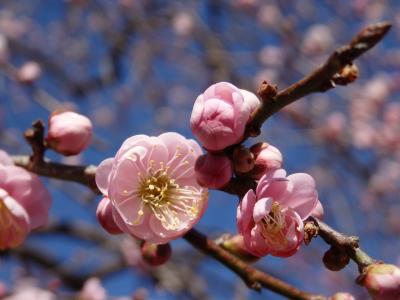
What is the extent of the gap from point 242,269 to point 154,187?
31 cm

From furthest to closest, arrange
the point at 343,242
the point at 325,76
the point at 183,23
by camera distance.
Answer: the point at 183,23, the point at 343,242, the point at 325,76

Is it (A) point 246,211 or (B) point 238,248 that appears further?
(B) point 238,248

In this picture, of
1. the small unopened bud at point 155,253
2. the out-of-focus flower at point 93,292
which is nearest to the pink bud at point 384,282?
the small unopened bud at point 155,253

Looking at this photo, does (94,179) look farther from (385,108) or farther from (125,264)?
(385,108)

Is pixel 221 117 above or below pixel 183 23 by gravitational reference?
below

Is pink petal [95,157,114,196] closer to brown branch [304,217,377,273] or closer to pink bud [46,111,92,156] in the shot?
pink bud [46,111,92,156]

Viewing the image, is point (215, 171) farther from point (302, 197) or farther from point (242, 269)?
point (242, 269)

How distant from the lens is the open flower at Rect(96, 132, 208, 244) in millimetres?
1262

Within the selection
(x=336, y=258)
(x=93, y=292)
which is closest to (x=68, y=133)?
(x=336, y=258)

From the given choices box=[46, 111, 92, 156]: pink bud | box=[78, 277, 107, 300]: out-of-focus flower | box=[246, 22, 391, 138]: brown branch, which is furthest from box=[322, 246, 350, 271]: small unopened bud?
box=[78, 277, 107, 300]: out-of-focus flower

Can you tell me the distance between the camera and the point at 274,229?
1.11 metres

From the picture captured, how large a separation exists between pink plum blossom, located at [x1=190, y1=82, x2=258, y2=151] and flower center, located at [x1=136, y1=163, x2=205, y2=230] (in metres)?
0.24

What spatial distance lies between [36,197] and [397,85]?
6012 mm

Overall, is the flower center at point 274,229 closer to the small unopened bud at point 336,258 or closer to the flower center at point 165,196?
the small unopened bud at point 336,258
